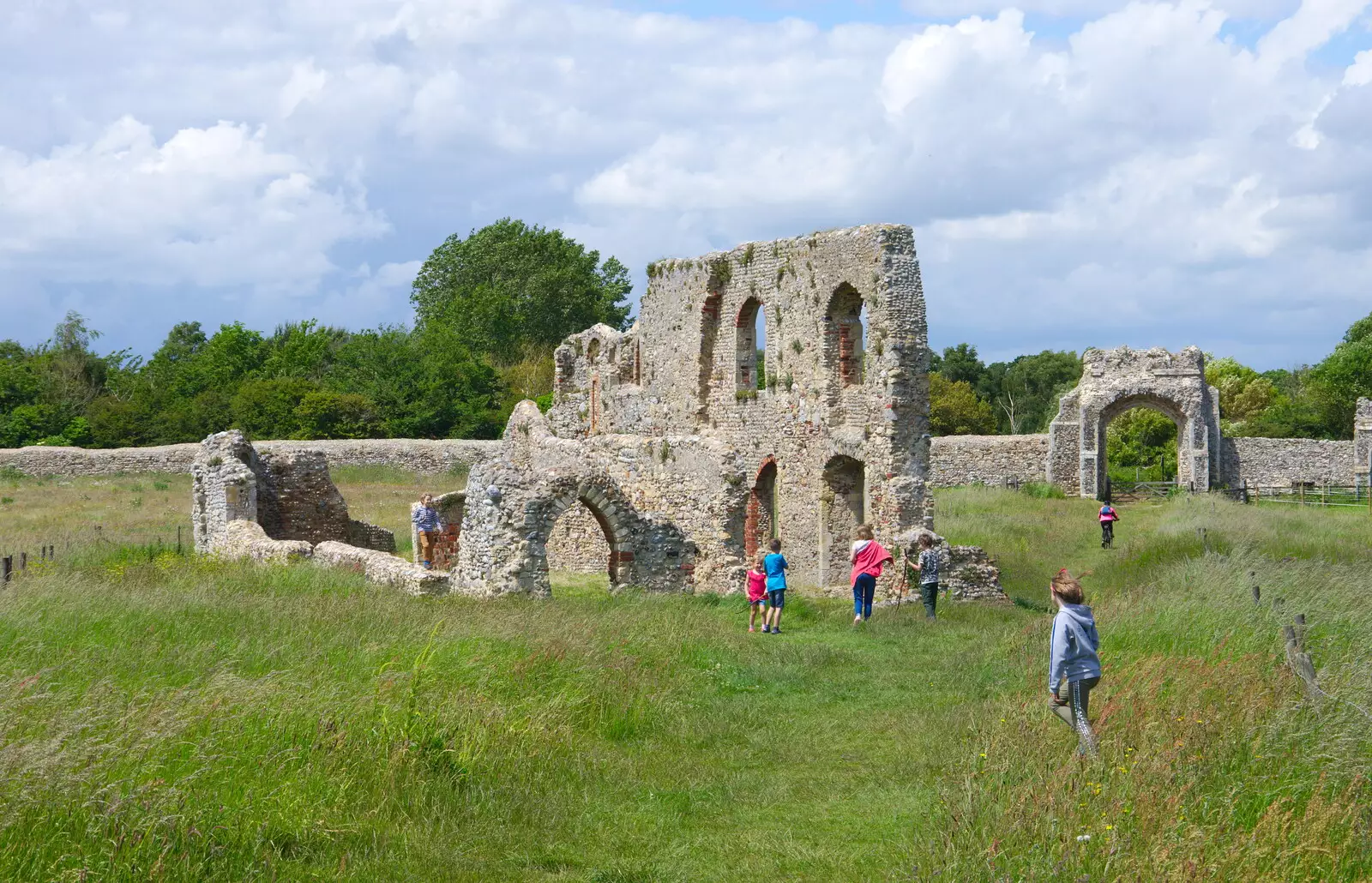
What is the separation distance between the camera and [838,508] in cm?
2253

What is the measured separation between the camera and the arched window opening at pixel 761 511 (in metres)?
23.7

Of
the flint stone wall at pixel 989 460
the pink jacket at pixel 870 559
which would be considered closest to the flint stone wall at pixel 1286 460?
the flint stone wall at pixel 989 460

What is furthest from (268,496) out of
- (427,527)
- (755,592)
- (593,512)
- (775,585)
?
(775,585)

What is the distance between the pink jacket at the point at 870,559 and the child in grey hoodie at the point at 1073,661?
7.68 meters

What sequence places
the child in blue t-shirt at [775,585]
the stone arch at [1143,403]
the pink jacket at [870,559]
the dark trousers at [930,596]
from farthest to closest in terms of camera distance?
the stone arch at [1143,403] < the dark trousers at [930,596] < the pink jacket at [870,559] < the child in blue t-shirt at [775,585]

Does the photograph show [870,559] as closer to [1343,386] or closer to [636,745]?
[636,745]

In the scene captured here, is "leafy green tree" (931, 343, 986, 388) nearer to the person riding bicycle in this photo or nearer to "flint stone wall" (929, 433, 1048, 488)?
"flint stone wall" (929, 433, 1048, 488)

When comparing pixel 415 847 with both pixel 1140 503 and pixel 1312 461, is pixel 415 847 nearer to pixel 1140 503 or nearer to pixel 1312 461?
pixel 1140 503

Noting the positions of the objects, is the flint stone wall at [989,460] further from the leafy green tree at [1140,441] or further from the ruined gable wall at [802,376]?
the ruined gable wall at [802,376]

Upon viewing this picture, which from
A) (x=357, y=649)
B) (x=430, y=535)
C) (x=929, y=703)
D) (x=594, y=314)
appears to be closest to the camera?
(x=357, y=649)

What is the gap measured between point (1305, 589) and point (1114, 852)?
8615 mm

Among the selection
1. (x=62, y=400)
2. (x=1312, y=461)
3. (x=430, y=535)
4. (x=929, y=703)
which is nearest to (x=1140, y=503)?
(x=1312, y=461)

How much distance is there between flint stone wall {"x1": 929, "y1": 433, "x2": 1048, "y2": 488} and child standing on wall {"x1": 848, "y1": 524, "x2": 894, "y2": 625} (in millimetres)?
29158

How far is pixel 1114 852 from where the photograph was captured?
6195 millimetres
